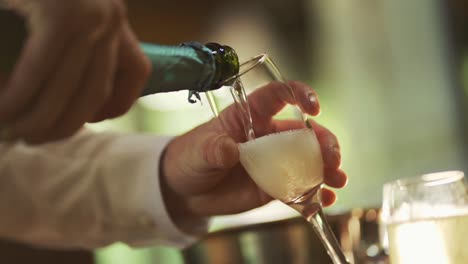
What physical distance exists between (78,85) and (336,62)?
8.60ft

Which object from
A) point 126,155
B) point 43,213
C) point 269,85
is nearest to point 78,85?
point 269,85

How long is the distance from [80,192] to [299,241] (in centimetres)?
46

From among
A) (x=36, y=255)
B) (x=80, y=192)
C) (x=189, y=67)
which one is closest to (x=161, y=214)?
(x=80, y=192)

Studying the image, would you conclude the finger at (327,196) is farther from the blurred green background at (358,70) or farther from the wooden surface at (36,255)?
the blurred green background at (358,70)

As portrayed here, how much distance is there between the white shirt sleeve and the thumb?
0.21 m

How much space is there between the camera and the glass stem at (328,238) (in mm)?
616

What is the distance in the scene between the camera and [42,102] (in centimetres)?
45

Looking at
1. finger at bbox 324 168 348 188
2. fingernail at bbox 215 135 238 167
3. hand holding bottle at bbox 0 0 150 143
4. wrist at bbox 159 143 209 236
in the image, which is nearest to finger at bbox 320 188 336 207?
finger at bbox 324 168 348 188

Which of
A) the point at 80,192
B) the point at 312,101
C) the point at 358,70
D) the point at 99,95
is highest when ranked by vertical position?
the point at 99,95

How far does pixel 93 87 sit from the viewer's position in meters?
0.46

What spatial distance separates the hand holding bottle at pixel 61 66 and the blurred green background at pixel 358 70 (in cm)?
192

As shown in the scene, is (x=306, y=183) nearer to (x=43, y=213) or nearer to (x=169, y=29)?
(x=43, y=213)

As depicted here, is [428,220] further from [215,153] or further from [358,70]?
[358,70]

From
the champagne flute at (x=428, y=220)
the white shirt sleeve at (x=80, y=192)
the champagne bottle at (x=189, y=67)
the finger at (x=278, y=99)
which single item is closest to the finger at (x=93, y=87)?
the champagne bottle at (x=189, y=67)
